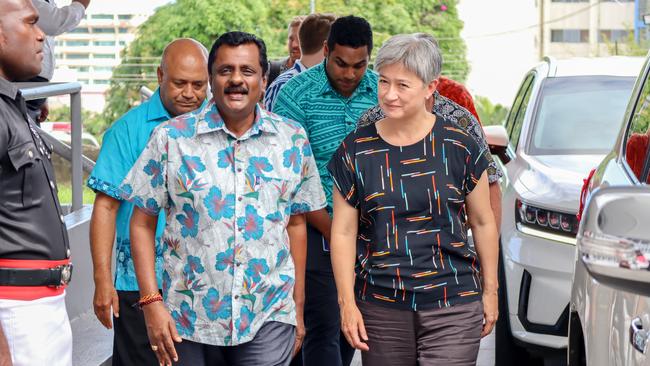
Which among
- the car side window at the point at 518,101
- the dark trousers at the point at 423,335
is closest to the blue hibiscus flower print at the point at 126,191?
the dark trousers at the point at 423,335

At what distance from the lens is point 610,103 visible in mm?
8078

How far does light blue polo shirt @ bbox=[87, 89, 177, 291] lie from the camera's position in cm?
499

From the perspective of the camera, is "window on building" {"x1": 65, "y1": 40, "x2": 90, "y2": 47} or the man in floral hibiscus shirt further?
"window on building" {"x1": 65, "y1": 40, "x2": 90, "y2": 47}

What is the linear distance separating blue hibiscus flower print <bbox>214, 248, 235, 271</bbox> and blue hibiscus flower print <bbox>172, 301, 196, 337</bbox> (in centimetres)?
19

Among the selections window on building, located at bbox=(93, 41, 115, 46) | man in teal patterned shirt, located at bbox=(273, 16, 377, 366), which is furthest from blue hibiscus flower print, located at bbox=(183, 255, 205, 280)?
window on building, located at bbox=(93, 41, 115, 46)

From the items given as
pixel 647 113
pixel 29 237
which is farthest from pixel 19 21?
pixel 647 113

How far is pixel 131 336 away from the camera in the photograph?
5.39 m

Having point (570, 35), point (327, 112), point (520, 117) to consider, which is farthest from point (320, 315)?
point (570, 35)

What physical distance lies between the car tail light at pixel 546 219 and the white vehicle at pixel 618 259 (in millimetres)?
1899

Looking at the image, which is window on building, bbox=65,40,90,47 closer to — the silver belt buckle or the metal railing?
the metal railing

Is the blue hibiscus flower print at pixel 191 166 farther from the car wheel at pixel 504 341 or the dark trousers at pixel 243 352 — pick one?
the car wheel at pixel 504 341

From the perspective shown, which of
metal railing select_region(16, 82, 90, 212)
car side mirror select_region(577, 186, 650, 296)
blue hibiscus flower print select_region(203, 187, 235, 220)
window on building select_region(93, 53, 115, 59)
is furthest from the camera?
window on building select_region(93, 53, 115, 59)

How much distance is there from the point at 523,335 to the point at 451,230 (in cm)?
223

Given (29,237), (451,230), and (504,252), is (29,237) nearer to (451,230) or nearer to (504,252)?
(451,230)
